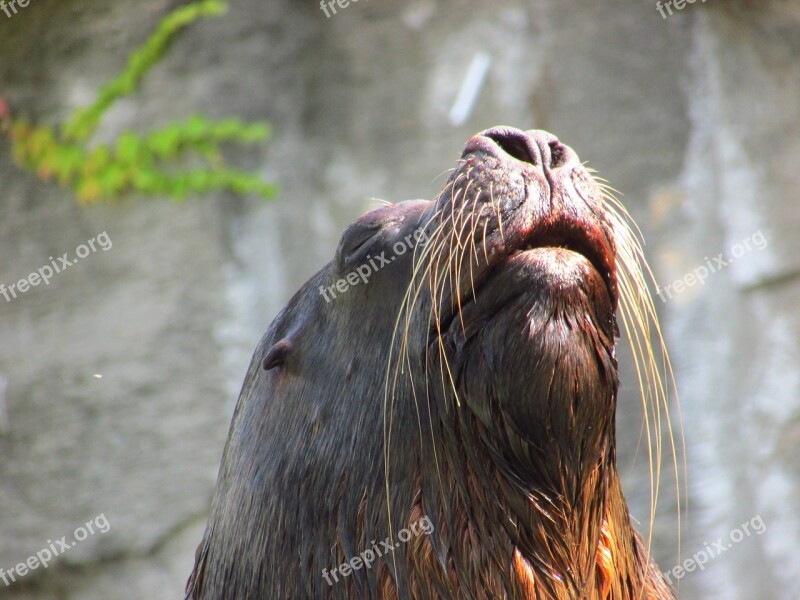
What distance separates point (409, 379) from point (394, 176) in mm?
4124

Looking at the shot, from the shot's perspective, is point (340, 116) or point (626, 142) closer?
point (626, 142)

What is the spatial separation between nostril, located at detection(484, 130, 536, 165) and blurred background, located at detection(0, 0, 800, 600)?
371 cm

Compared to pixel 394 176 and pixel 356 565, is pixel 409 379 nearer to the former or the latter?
pixel 356 565

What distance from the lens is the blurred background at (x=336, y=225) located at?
245 inches

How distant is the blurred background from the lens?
20.4 ft

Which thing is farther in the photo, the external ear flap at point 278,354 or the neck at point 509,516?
the external ear flap at point 278,354

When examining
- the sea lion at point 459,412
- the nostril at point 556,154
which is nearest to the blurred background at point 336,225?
the sea lion at point 459,412

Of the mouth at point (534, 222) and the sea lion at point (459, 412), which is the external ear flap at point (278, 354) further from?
the mouth at point (534, 222)

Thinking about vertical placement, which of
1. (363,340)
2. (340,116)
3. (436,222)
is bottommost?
(340,116)

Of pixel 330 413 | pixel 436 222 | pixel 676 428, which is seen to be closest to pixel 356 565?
pixel 330 413

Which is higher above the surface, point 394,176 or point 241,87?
point 241,87

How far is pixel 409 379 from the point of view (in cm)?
267

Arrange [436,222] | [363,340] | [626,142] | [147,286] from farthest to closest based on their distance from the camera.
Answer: [147,286] → [626,142] → [363,340] → [436,222]

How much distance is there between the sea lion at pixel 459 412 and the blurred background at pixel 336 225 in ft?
11.3
